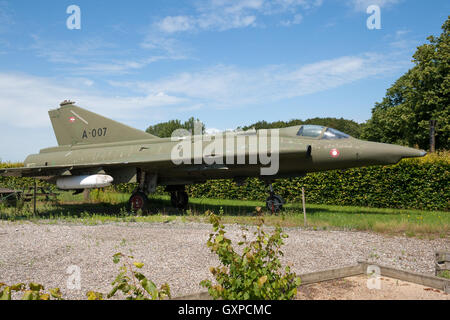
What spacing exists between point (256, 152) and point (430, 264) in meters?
6.23

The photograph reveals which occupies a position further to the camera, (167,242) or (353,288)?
(167,242)

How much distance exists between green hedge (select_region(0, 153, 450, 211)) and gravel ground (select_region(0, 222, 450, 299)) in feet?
26.2

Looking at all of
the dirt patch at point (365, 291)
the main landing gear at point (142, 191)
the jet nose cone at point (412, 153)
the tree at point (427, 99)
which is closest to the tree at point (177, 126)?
the tree at point (427, 99)

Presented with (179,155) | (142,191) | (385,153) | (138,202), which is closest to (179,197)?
(142,191)

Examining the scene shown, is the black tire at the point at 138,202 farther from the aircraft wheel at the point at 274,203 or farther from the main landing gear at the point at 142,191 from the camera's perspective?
the aircraft wheel at the point at 274,203

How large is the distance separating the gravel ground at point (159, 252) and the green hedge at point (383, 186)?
315 inches

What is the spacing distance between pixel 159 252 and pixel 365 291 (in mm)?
3822

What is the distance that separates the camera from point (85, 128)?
14.7 metres

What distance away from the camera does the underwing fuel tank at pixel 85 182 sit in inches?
475

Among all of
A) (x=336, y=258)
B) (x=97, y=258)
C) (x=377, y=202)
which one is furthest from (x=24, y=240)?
(x=377, y=202)

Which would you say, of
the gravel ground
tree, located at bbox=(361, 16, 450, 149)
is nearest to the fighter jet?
the gravel ground
